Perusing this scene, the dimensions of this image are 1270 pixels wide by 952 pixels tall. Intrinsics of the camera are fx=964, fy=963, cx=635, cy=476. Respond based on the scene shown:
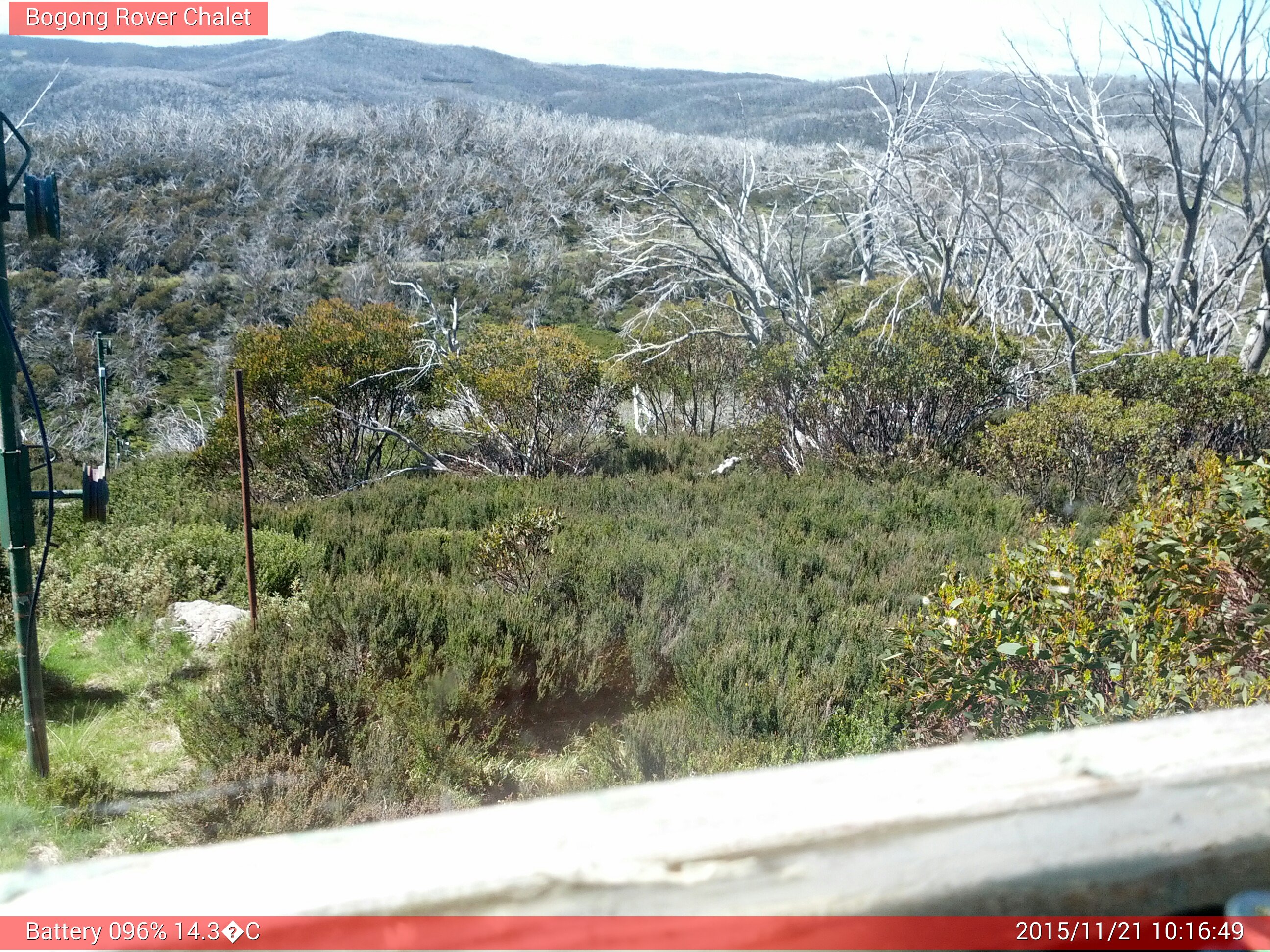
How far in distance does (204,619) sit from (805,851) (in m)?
5.99

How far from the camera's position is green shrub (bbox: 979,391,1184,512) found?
789 centimetres

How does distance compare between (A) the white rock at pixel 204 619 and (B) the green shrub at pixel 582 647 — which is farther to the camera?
(A) the white rock at pixel 204 619

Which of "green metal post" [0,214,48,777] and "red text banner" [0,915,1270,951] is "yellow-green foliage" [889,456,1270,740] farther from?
"green metal post" [0,214,48,777]

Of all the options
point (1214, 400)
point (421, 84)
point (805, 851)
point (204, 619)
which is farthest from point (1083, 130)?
point (421, 84)

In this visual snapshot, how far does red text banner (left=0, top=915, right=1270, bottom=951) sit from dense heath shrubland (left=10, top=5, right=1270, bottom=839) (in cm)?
233

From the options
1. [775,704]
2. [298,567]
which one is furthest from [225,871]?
[298,567]

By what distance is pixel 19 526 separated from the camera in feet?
12.3

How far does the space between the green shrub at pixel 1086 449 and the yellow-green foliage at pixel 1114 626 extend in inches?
178

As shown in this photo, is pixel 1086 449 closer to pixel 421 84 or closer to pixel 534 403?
pixel 534 403

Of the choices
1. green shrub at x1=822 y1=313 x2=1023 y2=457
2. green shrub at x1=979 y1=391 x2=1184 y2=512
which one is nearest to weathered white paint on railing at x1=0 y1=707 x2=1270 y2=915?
green shrub at x1=979 y1=391 x2=1184 y2=512

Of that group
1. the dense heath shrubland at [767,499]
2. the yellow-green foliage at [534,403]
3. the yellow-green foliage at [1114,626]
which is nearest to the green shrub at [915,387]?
the dense heath shrubland at [767,499]

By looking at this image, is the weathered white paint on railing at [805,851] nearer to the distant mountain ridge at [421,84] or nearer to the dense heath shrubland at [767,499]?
the dense heath shrubland at [767,499]

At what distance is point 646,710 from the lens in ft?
14.3

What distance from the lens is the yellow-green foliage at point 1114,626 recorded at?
278 centimetres
